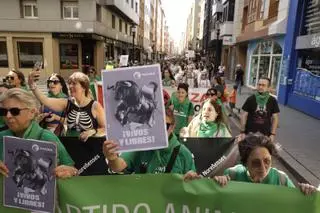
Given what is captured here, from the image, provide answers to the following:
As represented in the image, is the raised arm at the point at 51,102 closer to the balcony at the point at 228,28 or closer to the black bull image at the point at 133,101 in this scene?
the black bull image at the point at 133,101

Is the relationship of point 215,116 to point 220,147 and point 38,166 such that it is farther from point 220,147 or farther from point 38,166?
point 38,166

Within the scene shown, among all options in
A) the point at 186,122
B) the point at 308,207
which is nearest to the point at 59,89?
the point at 186,122

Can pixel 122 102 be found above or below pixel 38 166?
above

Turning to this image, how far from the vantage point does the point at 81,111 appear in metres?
3.80

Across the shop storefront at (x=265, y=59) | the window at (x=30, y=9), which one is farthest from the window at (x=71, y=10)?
the shop storefront at (x=265, y=59)

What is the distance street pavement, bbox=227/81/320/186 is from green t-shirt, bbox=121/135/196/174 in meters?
3.84

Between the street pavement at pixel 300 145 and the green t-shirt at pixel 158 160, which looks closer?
the green t-shirt at pixel 158 160

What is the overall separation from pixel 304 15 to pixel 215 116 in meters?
12.3

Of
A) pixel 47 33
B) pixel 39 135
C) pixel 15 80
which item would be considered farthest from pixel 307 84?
pixel 47 33

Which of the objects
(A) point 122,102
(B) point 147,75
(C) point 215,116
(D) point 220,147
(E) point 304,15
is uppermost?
(E) point 304,15

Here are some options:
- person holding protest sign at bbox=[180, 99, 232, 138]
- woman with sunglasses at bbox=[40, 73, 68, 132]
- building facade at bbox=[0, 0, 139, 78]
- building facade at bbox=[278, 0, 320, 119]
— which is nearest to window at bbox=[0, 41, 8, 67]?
building facade at bbox=[0, 0, 139, 78]

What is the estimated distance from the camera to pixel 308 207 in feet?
7.42

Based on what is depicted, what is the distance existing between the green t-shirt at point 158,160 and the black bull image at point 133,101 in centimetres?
44

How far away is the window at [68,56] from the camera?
A: 27.7m
